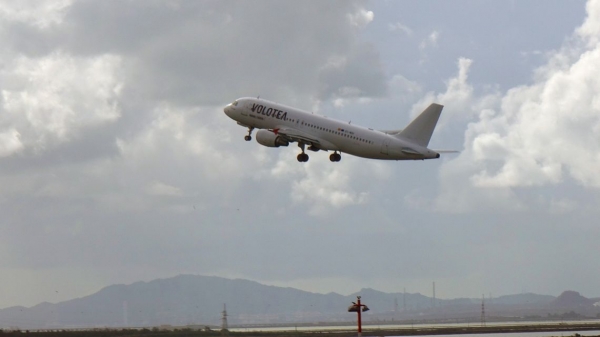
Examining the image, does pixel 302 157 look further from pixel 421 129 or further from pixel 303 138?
pixel 421 129

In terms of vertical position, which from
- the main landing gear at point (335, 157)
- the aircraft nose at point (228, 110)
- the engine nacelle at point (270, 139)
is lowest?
the main landing gear at point (335, 157)

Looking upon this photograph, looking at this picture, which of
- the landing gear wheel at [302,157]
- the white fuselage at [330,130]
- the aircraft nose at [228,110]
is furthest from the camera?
the aircraft nose at [228,110]

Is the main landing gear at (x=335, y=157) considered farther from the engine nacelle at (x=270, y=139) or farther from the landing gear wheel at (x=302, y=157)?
the engine nacelle at (x=270, y=139)

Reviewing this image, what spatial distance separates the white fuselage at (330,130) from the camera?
11538cm

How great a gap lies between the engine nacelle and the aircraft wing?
589mm

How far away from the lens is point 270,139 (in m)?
122

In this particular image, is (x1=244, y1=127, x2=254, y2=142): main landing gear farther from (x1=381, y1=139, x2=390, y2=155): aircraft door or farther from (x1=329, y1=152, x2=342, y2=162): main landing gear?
(x1=381, y1=139, x2=390, y2=155): aircraft door

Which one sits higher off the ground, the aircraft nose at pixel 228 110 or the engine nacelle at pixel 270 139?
the aircraft nose at pixel 228 110

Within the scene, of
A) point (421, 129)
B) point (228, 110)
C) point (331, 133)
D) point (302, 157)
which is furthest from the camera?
point (228, 110)

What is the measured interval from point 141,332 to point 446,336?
44142mm

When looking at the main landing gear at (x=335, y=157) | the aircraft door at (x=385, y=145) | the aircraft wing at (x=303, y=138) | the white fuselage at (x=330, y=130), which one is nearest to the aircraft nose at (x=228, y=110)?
the white fuselage at (x=330, y=130)

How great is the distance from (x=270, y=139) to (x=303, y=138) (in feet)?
14.4

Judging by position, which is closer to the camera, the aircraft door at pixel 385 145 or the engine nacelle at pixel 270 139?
the aircraft door at pixel 385 145

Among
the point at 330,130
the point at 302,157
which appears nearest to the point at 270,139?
the point at 302,157
